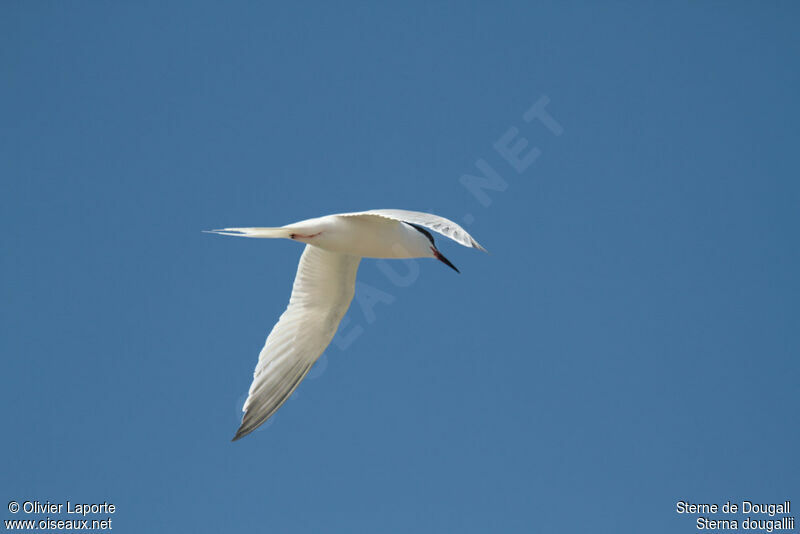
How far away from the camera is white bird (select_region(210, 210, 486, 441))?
8.30 meters

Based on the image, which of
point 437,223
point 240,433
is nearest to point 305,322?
point 240,433

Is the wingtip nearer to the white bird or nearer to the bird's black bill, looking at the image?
the white bird

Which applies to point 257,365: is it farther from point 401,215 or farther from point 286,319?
point 401,215

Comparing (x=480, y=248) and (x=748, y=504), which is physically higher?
(x=480, y=248)

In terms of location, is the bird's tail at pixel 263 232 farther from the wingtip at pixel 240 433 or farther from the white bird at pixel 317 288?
the wingtip at pixel 240 433

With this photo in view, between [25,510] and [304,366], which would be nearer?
[25,510]

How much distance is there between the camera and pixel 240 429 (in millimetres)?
8930

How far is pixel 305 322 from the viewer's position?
9.70 meters

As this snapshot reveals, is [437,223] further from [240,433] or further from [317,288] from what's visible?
[240,433]

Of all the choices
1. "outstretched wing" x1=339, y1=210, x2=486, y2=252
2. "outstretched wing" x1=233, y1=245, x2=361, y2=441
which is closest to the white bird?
"outstretched wing" x1=233, y1=245, x2=361, y2=441

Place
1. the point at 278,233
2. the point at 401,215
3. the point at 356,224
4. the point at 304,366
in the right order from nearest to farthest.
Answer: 1. the point at 401,215
2. the point at 278,233
3. the point at 356,224
4. the point at 304,366

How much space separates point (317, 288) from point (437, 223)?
10.4 ft

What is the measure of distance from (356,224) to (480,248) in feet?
7.42

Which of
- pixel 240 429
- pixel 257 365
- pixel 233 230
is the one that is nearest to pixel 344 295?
pixel 257 365
